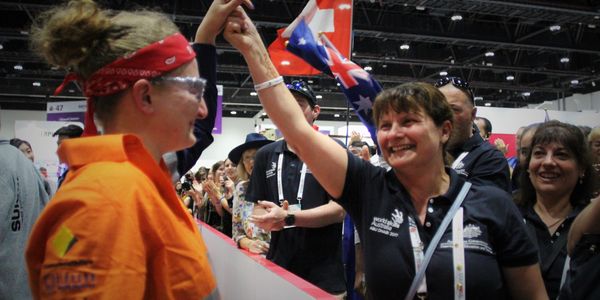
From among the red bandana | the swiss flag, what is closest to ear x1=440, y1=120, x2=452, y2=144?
the red bandana

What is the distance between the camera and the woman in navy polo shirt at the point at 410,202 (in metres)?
1.62

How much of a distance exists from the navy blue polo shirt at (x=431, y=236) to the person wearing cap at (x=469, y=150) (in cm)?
67

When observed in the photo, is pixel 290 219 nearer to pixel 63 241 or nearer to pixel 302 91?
pixel 302 91

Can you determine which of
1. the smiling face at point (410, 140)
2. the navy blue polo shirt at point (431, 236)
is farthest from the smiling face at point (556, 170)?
the smiling face at point (410, 140)

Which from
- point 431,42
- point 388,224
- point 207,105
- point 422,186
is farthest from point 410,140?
point 431,42

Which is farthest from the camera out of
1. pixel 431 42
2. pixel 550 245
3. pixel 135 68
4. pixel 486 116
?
pixel 431 42

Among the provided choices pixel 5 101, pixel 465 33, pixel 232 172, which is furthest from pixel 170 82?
pixel 5 101

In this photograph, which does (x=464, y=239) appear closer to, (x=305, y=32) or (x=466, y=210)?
(x=466, y=210)

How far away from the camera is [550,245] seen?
2238mm

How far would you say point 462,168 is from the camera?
2.54 m

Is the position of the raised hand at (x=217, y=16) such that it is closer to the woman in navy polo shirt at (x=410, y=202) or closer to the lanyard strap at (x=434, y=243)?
the woman in navy polo shirt at (x=410, y=202)

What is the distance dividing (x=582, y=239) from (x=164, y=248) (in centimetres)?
151

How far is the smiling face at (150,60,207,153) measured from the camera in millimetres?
1252

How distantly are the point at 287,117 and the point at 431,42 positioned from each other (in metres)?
13.0
